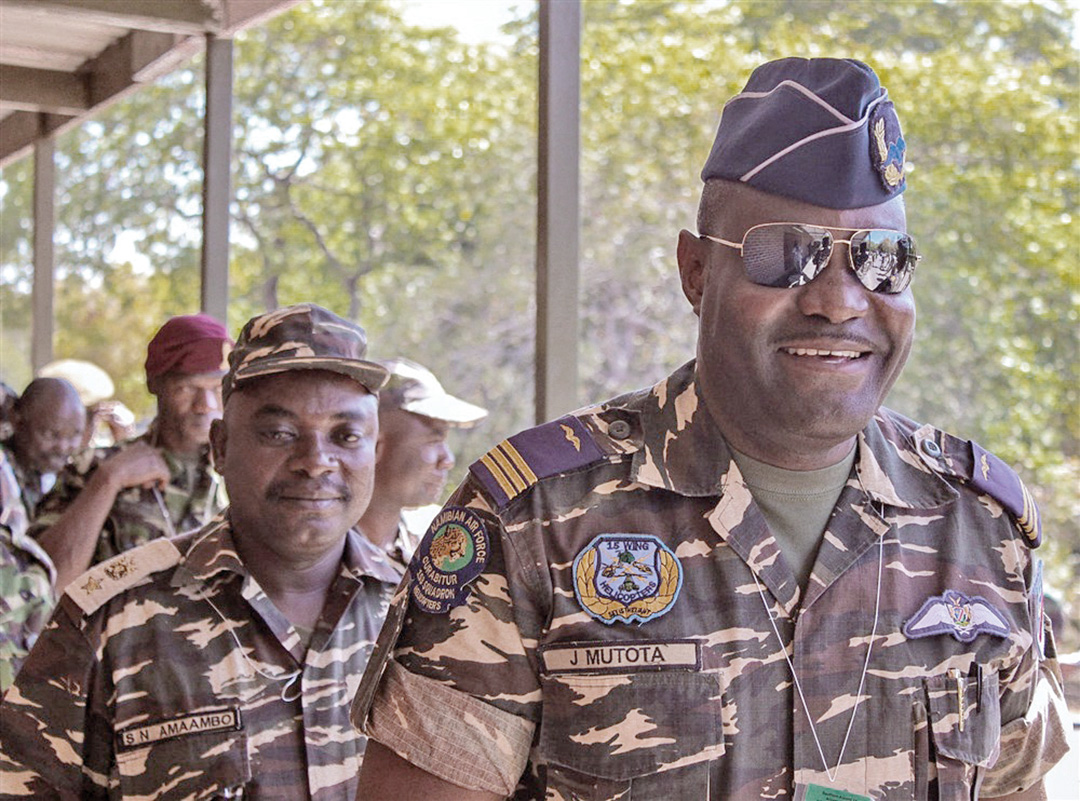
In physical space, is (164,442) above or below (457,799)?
above

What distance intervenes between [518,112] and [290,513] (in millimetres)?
14847

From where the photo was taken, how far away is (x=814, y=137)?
5.90ft

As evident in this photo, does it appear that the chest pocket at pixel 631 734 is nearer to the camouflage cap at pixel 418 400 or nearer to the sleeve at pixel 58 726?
the sleeve at pixel 58 726

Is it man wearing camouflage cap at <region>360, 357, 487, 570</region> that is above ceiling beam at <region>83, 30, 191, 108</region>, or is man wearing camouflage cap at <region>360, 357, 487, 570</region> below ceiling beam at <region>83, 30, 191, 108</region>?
below

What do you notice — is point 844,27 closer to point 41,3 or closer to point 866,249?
point 41,3

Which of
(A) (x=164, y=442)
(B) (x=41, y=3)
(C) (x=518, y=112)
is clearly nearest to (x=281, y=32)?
(C) (x=518, y=112)

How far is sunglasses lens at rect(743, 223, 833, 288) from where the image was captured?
1.74m

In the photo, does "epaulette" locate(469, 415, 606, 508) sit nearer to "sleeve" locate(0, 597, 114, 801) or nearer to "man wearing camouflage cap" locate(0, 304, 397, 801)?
"man wearing camouflage cap" locate(0, 304, 397, 801)

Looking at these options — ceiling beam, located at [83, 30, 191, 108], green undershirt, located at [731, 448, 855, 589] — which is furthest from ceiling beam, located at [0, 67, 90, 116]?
green undershirt, located at [731, 448, 855, 589]

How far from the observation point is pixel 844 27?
15.1 m

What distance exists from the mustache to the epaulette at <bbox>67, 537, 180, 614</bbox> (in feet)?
0.66

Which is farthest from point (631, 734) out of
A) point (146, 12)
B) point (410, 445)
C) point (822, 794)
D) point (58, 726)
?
point (146, 12)

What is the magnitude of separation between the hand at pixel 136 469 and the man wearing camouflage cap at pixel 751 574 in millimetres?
2728

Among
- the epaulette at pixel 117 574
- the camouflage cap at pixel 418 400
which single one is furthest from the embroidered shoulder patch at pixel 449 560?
the camouflage cap at pixel 418 400
